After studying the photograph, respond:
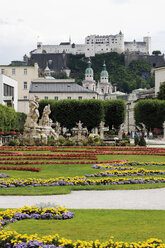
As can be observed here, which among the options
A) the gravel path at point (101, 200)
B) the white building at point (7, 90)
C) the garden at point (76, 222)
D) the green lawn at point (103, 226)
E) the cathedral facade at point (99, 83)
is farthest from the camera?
the cathedral facade at point (99, 83)

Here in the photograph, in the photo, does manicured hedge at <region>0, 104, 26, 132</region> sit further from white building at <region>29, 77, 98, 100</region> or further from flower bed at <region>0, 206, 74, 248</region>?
flower bed at <region>0, 206, 74, 248</region>

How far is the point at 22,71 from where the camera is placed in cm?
9700

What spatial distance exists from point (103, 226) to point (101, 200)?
3.81 m

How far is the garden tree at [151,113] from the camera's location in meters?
75.4

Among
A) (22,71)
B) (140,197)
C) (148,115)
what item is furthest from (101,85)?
(140,197)

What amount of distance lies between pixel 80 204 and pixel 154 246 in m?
4.99

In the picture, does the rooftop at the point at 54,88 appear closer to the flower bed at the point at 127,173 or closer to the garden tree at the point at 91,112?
the garden tree at the point at 91,112

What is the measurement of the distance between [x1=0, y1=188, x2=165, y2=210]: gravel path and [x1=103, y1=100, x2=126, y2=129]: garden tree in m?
63.5

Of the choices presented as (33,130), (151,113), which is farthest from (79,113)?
(33,130)

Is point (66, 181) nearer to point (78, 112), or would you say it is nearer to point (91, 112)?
point (91, 112)

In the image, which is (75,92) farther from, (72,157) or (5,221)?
(5,221)

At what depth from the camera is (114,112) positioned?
258ft

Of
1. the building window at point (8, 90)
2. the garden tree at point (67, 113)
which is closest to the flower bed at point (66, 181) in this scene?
the building window at point (8, 90)

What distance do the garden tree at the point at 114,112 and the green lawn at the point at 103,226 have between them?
222 feet
